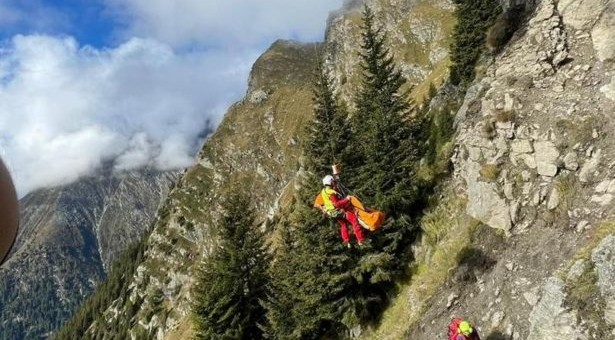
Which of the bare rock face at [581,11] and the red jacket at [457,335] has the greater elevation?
the bare rock face at [581,11]

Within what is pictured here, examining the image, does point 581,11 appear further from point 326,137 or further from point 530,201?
point 326,137

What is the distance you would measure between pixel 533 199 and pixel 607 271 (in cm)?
Result: 762

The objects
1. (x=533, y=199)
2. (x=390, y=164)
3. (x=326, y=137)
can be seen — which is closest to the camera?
(x=533, y=199)

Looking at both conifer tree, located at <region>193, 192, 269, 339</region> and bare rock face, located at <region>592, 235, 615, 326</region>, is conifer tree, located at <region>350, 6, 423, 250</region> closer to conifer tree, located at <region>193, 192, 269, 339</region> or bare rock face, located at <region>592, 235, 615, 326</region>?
conifer tree, located at <region>193, 192, 269, 339</region>

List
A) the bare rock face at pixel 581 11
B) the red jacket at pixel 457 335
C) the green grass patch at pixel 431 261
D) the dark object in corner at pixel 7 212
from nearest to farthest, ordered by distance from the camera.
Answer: the dark object in corner at pixel 7 212 < the red jacket at pixel 457 335 < the bare rock face at pixel 581 11 < the green grass patch at pixel 431 261

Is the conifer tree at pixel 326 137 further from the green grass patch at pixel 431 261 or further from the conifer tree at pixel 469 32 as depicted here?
the conifer tree at pixel 469 32

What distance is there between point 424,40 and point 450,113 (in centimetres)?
9074

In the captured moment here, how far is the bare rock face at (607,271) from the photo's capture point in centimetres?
1934

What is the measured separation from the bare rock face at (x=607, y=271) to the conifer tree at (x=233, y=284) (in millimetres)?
23809

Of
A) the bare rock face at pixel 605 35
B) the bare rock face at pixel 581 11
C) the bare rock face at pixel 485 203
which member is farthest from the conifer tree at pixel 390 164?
the bare rock face at pixel 605 35

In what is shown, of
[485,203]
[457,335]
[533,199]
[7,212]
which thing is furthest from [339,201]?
[7,212]

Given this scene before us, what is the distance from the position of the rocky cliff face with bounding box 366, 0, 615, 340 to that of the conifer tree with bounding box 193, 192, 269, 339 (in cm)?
1141

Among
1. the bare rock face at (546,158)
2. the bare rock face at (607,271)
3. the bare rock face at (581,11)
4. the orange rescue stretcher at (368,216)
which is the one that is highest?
the bare rock face at (581,11)

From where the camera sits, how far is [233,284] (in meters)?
39.7
